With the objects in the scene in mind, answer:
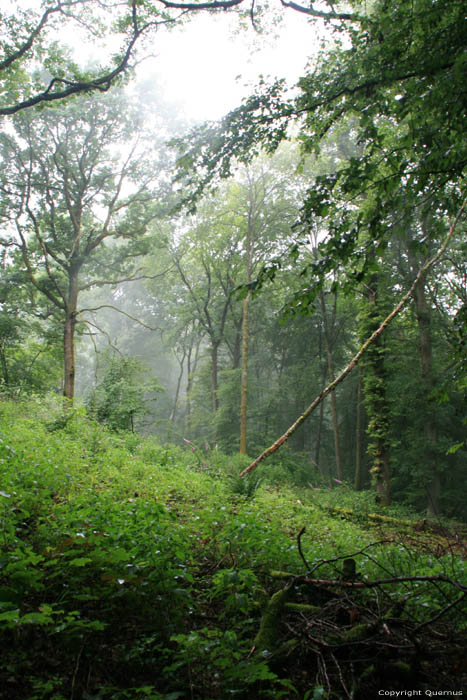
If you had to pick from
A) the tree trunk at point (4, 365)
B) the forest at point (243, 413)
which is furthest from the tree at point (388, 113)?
the tree trunk at point (4, 365)

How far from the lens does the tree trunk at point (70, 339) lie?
1415 centimetres

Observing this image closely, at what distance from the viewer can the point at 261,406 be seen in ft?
74.6

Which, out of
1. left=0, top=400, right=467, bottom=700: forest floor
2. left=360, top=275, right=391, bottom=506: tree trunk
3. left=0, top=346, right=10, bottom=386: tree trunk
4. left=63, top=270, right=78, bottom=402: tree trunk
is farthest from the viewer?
left=0, top=346, right=10, bottom=386: tree trunk

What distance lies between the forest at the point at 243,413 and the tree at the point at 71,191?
10 centimetres

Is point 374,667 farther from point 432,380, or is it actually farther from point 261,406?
point 261,406

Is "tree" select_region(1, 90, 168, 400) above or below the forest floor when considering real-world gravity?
above

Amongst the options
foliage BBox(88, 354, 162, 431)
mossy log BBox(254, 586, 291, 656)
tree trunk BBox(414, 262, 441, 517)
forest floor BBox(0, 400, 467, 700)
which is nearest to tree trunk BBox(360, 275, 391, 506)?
tree trunk BBox(414, 262, 441, 517)

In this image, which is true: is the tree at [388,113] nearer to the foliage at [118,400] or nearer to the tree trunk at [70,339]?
the foliage at [118,400]

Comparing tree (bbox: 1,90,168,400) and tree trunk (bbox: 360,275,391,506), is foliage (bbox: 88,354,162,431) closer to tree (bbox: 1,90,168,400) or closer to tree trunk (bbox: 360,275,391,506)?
tree (bbox: 1,90,168,400)

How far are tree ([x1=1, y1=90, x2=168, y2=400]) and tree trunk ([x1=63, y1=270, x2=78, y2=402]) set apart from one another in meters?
0.04

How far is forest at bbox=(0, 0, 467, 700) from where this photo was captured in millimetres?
2043

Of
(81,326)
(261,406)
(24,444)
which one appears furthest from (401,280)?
(24,444)

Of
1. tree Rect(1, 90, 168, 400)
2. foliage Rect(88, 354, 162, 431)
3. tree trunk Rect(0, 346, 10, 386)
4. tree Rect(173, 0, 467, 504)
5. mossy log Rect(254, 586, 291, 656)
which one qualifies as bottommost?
mossy log Rect(254, 586, 291, 656)

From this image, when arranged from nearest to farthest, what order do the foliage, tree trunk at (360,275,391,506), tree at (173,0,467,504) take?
tree at (173,0,467,504), the foliage, tree trunk at (360,275,391,506)
